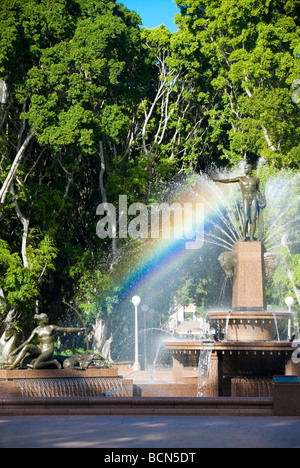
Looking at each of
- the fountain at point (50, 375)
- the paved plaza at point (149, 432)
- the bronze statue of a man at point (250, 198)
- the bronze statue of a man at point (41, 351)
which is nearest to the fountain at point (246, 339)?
the bronze statue of a man at point (250, 198)

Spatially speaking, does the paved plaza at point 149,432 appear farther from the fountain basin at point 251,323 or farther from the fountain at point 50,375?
the fountain basin at point 251,323

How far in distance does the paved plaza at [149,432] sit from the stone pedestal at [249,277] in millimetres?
6621

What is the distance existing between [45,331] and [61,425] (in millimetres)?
6468

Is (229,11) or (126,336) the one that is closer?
(229,11)

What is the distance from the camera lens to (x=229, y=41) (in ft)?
123

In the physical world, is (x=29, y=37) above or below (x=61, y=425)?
above

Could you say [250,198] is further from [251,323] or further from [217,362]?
[217,362]

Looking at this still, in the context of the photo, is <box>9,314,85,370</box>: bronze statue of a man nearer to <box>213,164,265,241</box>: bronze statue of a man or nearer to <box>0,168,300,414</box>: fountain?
<box>0,168,300,414</box>: fountain

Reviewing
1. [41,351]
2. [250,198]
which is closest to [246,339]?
[250,198]

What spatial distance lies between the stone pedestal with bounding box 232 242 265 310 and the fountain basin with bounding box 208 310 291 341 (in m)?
1.05

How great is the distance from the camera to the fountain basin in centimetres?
1761
